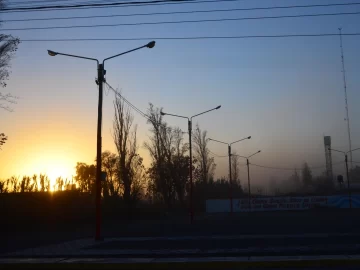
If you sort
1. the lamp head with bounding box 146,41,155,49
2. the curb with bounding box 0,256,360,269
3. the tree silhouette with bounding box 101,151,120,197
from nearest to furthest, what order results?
the curb with bounding box 0,256,360,269 < the lamp head with bounding box 146,41,155,49 < the tree silhouette with bounding box 101,151,120,197

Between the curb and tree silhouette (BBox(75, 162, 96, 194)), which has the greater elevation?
tree silhouette (BBox(75, 162, 96, 194))

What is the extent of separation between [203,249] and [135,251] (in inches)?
105

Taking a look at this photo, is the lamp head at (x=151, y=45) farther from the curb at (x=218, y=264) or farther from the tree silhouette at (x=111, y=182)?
the tree silhouette at (x=111, y=182)

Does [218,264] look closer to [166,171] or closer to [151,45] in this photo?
[151,45]

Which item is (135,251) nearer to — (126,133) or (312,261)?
(312,261)

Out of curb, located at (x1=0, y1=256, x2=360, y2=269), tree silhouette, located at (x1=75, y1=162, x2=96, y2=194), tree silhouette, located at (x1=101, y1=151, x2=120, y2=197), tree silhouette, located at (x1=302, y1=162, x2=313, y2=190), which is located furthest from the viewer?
tree silhouette, located at (x1=302, y1=162, x2=313, y2=190)

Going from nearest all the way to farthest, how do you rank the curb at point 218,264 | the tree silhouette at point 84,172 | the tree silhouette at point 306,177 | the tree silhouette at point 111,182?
the curb at point 218,264 → the tree silhouette at point 111,182 → the tree silhouette at point 84,172 → the tree silhouette at point 306,177

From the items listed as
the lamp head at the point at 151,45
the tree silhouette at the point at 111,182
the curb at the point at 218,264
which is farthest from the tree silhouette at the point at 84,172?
the curb at the point at 218,264

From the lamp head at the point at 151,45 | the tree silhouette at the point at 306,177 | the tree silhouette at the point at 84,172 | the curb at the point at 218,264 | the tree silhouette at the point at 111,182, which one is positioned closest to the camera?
the curb at the point at 218,264

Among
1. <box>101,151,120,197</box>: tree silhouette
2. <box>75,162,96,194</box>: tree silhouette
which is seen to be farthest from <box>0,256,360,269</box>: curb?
<box>75,162,96,194</box>: tree silhouette

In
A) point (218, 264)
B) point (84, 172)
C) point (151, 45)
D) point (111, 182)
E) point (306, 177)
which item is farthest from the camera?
point (306, 177)

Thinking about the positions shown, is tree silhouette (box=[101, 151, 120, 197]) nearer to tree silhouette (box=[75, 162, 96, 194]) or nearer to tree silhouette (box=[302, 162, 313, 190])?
tree silhouette (box=[75, 162, 96, 194])

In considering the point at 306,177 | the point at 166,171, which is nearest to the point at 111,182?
the point at 166,171

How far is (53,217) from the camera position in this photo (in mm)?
44375
